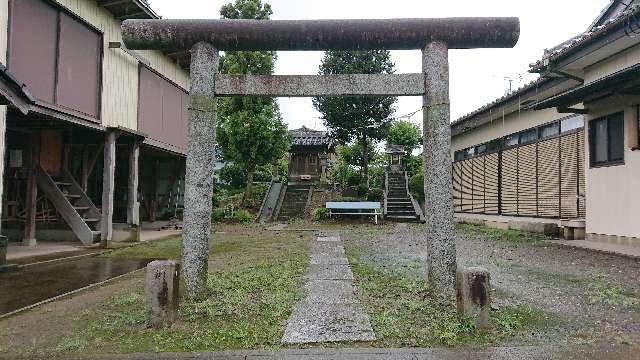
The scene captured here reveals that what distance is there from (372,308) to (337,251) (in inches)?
193

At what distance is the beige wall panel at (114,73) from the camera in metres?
10.8

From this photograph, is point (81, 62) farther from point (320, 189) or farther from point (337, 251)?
point (320, 189)

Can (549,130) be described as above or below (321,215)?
above

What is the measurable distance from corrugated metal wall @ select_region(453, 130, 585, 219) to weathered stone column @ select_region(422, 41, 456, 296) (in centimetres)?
875

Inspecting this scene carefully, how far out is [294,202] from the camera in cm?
2452

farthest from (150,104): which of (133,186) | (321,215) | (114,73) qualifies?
(321,215)

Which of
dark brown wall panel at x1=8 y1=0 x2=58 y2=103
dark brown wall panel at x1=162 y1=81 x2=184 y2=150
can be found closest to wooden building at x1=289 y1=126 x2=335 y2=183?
dark brown wall panel at x1=162 y1=81 x2=184 y2=150

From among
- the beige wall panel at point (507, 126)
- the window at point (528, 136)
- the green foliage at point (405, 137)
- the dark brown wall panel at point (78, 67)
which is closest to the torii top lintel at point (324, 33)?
the dark brown wall panel at point (78, 67)

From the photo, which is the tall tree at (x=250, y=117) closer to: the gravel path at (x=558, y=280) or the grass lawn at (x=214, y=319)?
the gravel path at (x=558, y=280)

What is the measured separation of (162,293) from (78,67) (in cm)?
840

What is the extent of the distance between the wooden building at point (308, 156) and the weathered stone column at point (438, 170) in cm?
2703

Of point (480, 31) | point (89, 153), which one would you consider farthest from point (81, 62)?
point (480, 31)

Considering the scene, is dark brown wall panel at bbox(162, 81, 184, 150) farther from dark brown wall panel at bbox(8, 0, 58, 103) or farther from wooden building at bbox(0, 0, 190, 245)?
dark brown wall panel at bbox(8, 0, 58, 103)

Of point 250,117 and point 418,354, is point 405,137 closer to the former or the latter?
point 250,117
